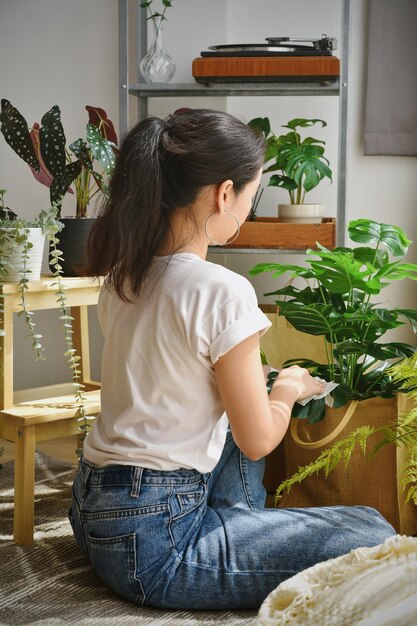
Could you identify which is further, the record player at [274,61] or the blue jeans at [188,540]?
the record player at [274,61]

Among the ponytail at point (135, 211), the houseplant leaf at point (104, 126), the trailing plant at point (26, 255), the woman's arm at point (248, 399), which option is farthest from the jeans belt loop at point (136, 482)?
the houseplant leaf at point (104, 126)

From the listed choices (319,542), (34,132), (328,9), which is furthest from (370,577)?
(328,9)

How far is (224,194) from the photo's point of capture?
1.45m

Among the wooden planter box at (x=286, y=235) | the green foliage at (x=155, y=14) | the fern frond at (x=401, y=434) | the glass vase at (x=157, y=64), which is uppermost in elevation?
the green foliage at (x=155, y=14)

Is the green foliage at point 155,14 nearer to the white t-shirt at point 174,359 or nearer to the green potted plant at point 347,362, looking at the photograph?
the green potted plant at point 347,362

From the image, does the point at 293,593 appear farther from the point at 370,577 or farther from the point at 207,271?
the point at 207,271

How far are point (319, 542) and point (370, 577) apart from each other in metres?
0.59

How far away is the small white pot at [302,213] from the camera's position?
2.64 metres

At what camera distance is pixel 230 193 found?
146cm

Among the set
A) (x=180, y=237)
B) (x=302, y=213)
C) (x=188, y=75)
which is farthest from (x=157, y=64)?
(x=180, y=237)

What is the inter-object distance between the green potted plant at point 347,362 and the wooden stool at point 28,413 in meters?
0.48

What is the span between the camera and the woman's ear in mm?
1438

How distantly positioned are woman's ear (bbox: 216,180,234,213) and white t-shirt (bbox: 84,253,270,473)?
0.34 ft

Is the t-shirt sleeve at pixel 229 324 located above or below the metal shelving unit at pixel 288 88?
below
